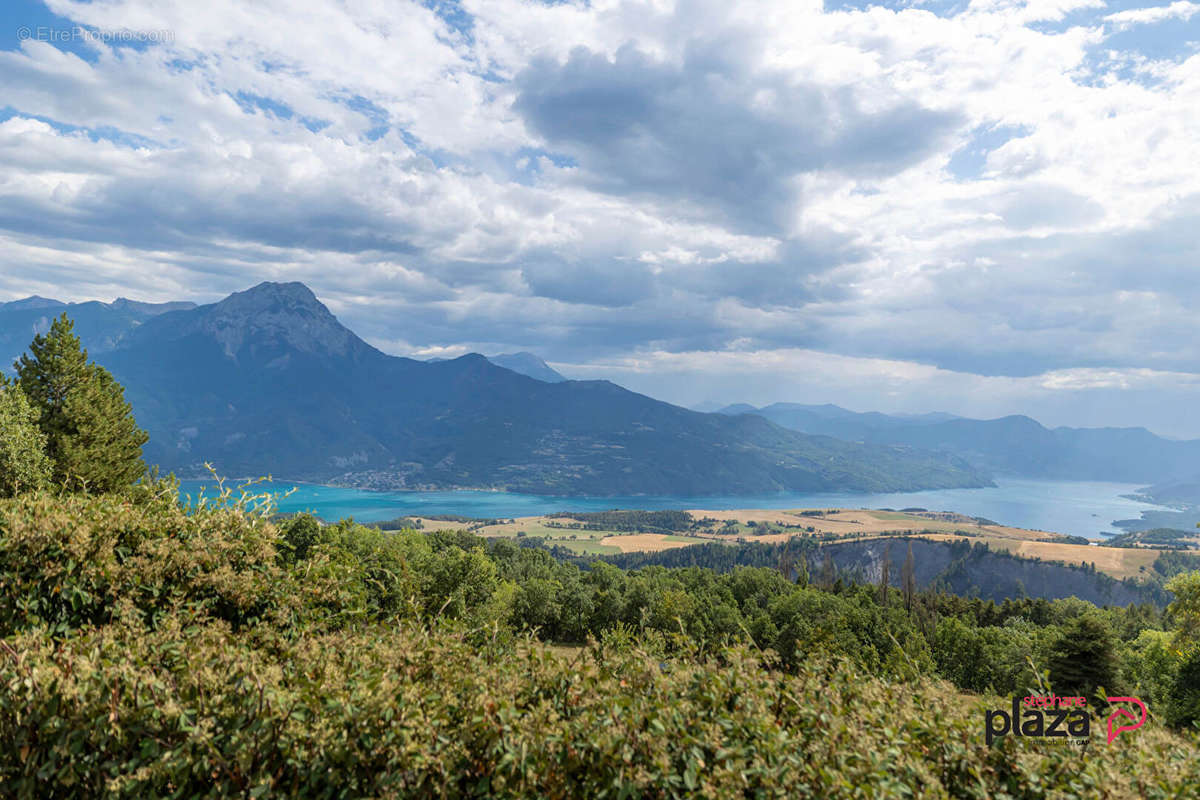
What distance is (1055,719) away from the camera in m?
3.39

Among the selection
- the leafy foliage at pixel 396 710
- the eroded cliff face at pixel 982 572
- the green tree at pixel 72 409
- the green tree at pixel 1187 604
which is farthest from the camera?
the eroded cliff face at pixel 982 572

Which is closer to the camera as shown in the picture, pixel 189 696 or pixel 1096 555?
pixel 189 696

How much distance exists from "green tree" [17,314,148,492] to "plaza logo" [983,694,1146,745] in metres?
32.6

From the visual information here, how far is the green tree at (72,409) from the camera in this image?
25.8m


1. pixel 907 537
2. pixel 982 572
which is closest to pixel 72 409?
pixel 982 572

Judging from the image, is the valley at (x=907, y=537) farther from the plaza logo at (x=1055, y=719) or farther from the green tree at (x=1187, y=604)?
the plaza logo at (x=1055, y=719)

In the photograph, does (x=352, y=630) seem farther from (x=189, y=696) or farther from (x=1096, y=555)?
(x=1096, y=555)

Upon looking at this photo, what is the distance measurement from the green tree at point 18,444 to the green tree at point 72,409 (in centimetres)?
248

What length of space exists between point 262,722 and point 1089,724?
4.62 m

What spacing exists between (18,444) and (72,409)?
6385 mm

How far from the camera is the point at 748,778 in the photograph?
8.88 feet

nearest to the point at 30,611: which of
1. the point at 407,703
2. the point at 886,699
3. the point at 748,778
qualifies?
the point at 407,703

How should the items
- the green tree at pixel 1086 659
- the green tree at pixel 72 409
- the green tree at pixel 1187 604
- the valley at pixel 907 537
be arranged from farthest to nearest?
the valley at pixel 907 537 < the green tree at pixel 1086 659 < the green tree at pixel 72 409 < the green tree at pixel 1187 604

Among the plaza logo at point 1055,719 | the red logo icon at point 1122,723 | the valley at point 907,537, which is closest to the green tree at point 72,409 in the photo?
the plaza logo at point 1055,719
